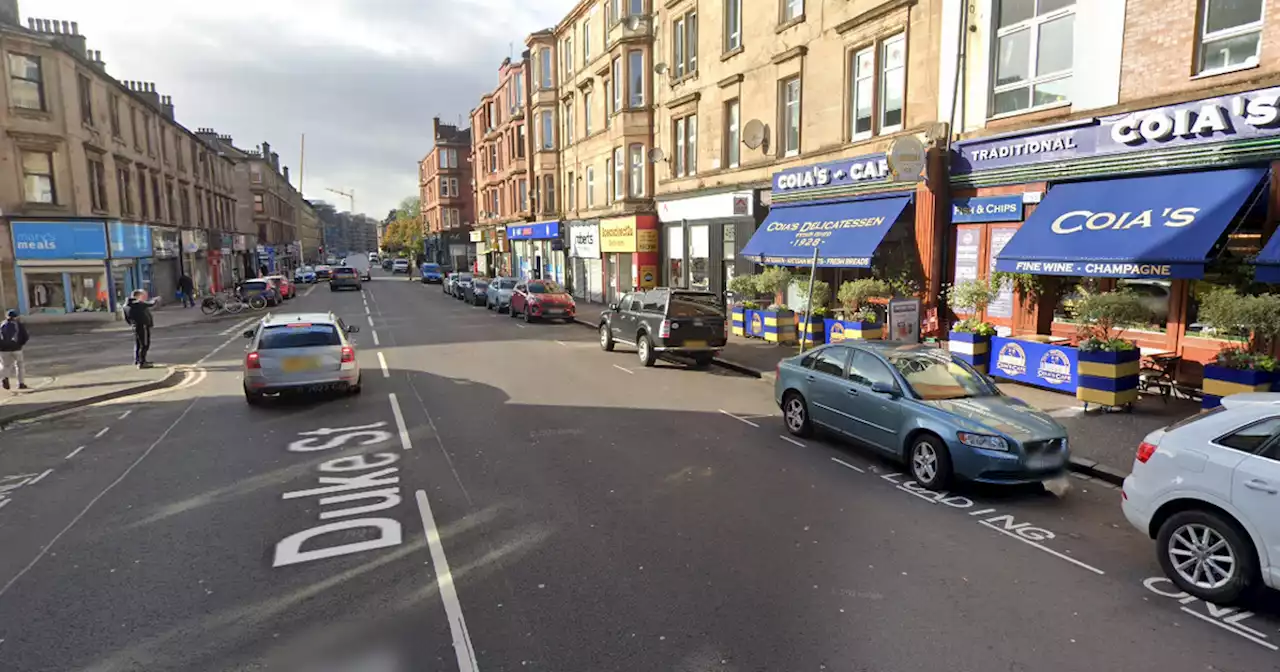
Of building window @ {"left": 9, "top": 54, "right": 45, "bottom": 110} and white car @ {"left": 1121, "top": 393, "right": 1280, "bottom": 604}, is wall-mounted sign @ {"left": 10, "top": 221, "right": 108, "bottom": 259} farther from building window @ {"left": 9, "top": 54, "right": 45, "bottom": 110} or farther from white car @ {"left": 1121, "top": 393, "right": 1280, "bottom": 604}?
white car @ {"left": 1121, "top": 393, "right": 1280, "bottom": 604}

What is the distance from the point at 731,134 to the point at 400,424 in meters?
16.7

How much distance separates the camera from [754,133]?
21.4m

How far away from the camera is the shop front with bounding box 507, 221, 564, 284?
4141 cm

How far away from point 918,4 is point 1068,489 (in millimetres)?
12226

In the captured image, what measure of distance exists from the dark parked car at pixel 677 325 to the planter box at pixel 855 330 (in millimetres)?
2679

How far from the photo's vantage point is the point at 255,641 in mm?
4766

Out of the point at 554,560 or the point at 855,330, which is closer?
the point at 554,560

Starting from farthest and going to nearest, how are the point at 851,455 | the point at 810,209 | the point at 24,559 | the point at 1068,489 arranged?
the point at 810,209 → the point at 851,455 → the point at 1068,489 → the point at 24,559

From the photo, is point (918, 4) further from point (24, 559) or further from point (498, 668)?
point (24, 559)

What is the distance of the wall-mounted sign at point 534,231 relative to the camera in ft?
134

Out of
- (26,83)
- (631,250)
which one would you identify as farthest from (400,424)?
(26,83)

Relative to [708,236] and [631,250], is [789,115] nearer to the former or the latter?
[708,236]

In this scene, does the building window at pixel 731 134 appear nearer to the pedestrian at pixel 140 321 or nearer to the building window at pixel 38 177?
the pedestrian at pixel 140 321

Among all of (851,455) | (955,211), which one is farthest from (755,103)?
(851,455)
